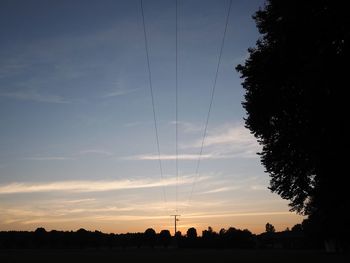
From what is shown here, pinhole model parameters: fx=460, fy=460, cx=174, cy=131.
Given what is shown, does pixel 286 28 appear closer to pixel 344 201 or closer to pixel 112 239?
pixel 344 201

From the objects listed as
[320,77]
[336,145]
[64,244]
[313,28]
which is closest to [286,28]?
[313,28]

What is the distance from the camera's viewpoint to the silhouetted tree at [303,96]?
19.0 metres

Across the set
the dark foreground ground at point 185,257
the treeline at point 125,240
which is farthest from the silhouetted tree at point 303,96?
the treeline at point 125,240

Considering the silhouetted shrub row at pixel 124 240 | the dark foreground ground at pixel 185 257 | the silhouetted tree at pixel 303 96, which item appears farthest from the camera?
the silhouetted shrub row at pixel 124 240

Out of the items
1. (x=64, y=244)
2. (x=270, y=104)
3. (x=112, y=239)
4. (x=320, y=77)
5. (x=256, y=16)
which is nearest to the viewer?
(x=320, y=77)

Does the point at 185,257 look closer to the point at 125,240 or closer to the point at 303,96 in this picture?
the point at 303,96

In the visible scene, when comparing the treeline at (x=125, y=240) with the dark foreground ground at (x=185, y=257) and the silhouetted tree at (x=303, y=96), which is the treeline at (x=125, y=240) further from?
the silhouetted tree at (x=303, y=96)

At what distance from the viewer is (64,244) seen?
566ft

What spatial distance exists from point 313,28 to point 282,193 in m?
9.79

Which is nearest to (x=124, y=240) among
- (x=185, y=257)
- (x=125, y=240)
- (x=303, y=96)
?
(x=125, y=240)

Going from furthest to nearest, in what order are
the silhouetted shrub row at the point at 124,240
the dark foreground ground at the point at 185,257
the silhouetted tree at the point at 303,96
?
the silhouetted shrub row at the point at 124,240 → the dark foreground ground at the point at 185,257 → the silhouetted tree at the point at 303,96

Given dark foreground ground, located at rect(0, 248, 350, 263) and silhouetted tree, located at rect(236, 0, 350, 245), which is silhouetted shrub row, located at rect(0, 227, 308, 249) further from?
silhouetted tree, located at rect(236, 0, 350, 245)

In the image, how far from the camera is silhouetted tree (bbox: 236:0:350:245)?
1900cm

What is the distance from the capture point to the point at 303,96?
798 inches
